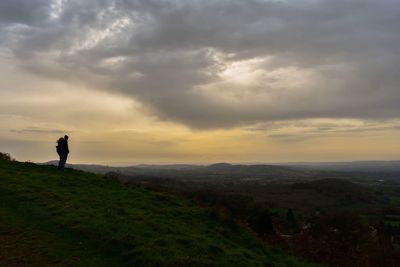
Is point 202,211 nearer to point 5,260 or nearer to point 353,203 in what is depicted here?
point 5,260

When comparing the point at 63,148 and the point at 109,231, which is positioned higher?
the point at 63,148

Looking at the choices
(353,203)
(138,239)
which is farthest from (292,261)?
(353,203)

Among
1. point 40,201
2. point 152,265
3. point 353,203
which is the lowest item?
point 353,203

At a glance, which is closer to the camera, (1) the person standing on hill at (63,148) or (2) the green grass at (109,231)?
(2) the green grass at (109,231)

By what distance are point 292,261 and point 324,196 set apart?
122 m

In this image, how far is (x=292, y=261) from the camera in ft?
52.8

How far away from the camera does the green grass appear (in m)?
12.3

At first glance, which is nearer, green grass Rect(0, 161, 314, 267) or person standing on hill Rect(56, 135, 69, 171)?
green grass Rect(0, 161, 314, 267)

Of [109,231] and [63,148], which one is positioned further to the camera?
[63,148]

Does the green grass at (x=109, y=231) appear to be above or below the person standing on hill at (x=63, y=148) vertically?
below

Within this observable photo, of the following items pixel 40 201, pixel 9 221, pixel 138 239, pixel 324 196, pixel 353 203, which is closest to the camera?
pixel 138 239

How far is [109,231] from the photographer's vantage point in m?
14.3

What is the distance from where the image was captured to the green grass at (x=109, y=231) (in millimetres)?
12320

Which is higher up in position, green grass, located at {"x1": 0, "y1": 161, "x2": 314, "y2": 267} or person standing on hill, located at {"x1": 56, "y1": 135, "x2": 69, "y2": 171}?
person standing on hill, located at {"x1": 56, "y1": 135, "x2": 69, "y2": 171}
